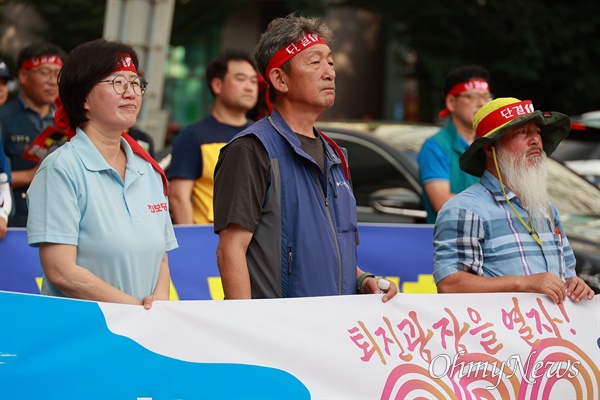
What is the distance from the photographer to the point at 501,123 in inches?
Answer: 166

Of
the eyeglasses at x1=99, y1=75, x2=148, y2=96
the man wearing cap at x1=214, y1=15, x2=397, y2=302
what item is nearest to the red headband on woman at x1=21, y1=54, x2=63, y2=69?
the man wearing cap at x1=214, y1=15, x2=397, y2=302

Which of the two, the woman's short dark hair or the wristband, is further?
the wristband

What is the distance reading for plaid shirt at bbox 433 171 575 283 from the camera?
4.06 m

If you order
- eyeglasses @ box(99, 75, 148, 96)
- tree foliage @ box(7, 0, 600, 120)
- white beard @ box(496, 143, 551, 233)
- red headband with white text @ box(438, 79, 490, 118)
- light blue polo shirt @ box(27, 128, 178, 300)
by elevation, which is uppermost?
tree foliage @ box(7, 0, 600, 120)

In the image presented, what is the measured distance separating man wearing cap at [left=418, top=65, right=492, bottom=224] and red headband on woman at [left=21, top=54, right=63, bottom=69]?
248 centimetres

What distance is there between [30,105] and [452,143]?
2.72 m

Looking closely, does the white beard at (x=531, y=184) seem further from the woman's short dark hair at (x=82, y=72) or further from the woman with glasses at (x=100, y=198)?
the woman's short dark hair at (x=82, y=72)

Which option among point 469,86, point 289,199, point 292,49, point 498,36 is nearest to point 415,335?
point 289,199

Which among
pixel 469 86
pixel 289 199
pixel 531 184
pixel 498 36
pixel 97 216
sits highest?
pixel 498 36

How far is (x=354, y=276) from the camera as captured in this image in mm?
3928

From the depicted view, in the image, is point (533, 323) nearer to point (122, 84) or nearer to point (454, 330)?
point (454, 330)

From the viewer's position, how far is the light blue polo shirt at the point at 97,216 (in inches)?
131

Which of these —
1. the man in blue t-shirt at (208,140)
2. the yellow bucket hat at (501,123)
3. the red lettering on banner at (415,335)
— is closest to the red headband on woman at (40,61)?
the man in blue t-shirt at (208,140)

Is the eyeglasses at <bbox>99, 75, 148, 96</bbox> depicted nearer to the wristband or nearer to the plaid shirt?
the wristband
